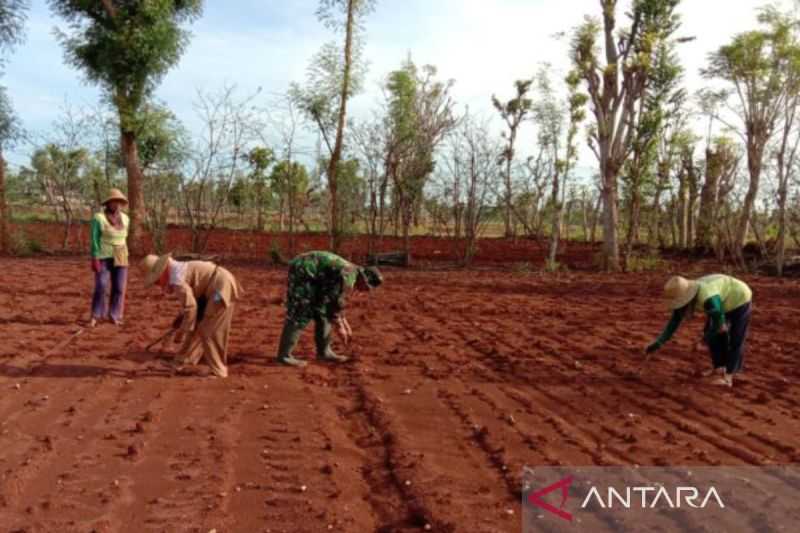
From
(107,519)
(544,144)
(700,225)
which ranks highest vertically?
(544,144)

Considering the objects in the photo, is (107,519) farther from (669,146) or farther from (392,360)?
(669,146)

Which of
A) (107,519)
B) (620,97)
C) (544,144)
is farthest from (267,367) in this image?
(544,144)

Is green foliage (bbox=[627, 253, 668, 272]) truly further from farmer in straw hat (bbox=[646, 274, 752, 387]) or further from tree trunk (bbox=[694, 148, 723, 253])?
farmer in straw hat (bbox=[646, 274, 752, 387])

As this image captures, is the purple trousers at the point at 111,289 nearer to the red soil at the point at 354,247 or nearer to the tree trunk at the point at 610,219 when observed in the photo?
the red soil at the point at 354,247

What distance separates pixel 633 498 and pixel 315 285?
3452mm

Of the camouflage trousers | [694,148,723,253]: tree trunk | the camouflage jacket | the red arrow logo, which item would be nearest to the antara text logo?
the red arrow logo

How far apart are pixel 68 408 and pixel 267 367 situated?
1.77m

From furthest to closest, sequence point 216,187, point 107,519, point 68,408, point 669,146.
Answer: point 669,146, point 216,187, point 68,408, point 107,519

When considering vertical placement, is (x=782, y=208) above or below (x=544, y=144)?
below

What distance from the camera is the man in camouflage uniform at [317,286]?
243 inches

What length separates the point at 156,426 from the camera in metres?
4.66

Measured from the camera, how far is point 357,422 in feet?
16.1

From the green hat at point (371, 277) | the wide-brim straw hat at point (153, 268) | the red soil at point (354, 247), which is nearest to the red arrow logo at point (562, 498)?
the green hat at point (371, 277)

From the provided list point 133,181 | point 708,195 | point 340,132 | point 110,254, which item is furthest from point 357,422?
point 708,195
